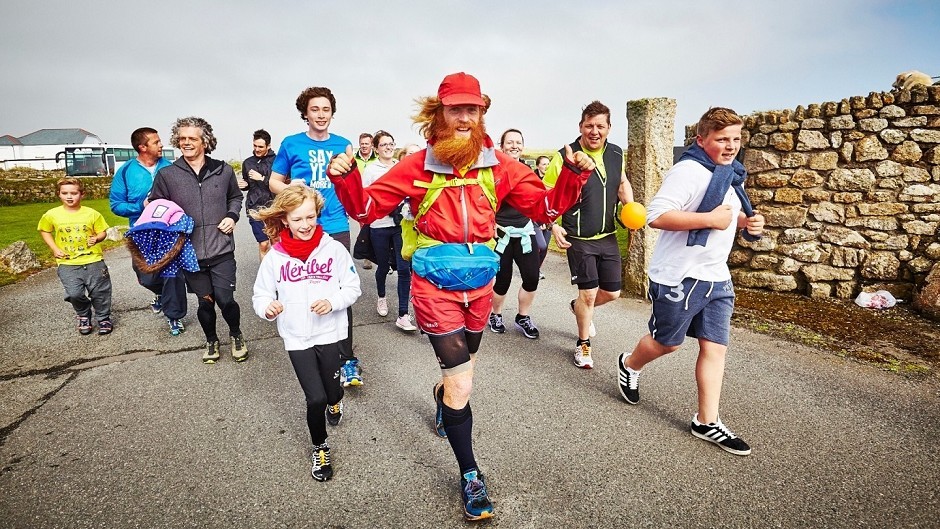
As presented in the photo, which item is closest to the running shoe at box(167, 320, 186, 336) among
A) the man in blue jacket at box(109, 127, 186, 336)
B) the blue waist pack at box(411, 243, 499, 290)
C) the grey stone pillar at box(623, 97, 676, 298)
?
the man in blue jacket at box(109, 127, 186, 336)

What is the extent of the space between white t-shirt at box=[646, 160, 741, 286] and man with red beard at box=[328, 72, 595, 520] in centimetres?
71

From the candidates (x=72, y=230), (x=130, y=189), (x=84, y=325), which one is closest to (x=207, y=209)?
(x=130, y=189)

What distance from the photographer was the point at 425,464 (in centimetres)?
295

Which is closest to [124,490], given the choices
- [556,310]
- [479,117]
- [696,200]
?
[479,117]

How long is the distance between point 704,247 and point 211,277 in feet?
13.5

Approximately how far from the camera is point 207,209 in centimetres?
432

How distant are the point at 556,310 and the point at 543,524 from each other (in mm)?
3782

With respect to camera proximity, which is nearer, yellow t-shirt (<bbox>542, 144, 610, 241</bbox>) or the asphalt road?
the asphalt road

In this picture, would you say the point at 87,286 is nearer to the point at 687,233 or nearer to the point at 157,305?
the point at 157,305

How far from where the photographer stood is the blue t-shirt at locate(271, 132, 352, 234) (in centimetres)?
395

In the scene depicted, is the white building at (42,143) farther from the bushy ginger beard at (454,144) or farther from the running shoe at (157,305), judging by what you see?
the bushy ginger beard at (454,144)

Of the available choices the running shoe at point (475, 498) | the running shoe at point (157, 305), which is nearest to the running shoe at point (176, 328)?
the running shoe at point (157, 305)

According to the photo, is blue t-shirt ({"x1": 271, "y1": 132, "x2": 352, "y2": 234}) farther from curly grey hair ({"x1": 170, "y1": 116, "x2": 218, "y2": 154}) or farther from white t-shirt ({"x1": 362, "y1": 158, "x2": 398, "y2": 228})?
white t-shirt ({"x1": 362, "y1": 158, "x2": 398, "y2": 228})

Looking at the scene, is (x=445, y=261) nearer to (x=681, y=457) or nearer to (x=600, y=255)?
(x=681, y=457)
